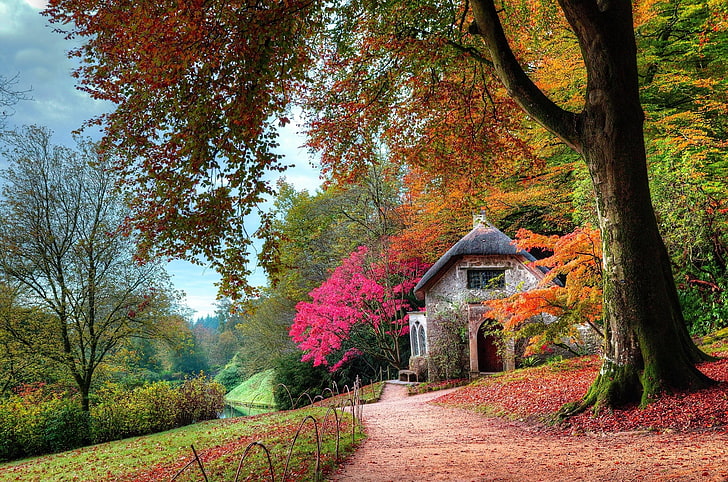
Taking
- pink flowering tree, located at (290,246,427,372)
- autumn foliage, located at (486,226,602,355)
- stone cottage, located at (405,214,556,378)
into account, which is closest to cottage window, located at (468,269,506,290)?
stone cottage, located at (405,214,556,378)

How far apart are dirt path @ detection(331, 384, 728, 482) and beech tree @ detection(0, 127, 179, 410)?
1194 centimetres

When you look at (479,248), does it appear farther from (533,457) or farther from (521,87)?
(533,457)

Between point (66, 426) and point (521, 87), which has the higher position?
point (521, 87)

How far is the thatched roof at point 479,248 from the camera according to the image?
16766mm

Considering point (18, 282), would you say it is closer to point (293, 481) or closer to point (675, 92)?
point (293, 481)

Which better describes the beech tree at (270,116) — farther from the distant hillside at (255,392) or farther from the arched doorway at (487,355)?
the distant hillside at (255,392)

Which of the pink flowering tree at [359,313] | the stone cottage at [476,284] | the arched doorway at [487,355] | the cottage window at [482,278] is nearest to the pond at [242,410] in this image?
the pink flowering tree at [359,313]

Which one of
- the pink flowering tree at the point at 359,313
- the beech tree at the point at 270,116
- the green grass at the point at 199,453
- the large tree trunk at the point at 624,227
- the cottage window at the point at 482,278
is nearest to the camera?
the beech tree at the point at 270,116

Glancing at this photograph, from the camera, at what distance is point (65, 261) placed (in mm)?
15555

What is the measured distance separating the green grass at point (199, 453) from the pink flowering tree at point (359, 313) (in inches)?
263

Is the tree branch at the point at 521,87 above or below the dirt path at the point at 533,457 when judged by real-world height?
above

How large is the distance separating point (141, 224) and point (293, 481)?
3.64 m

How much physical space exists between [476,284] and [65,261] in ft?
45.5

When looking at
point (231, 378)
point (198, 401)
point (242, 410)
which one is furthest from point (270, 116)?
point (231, 378)
